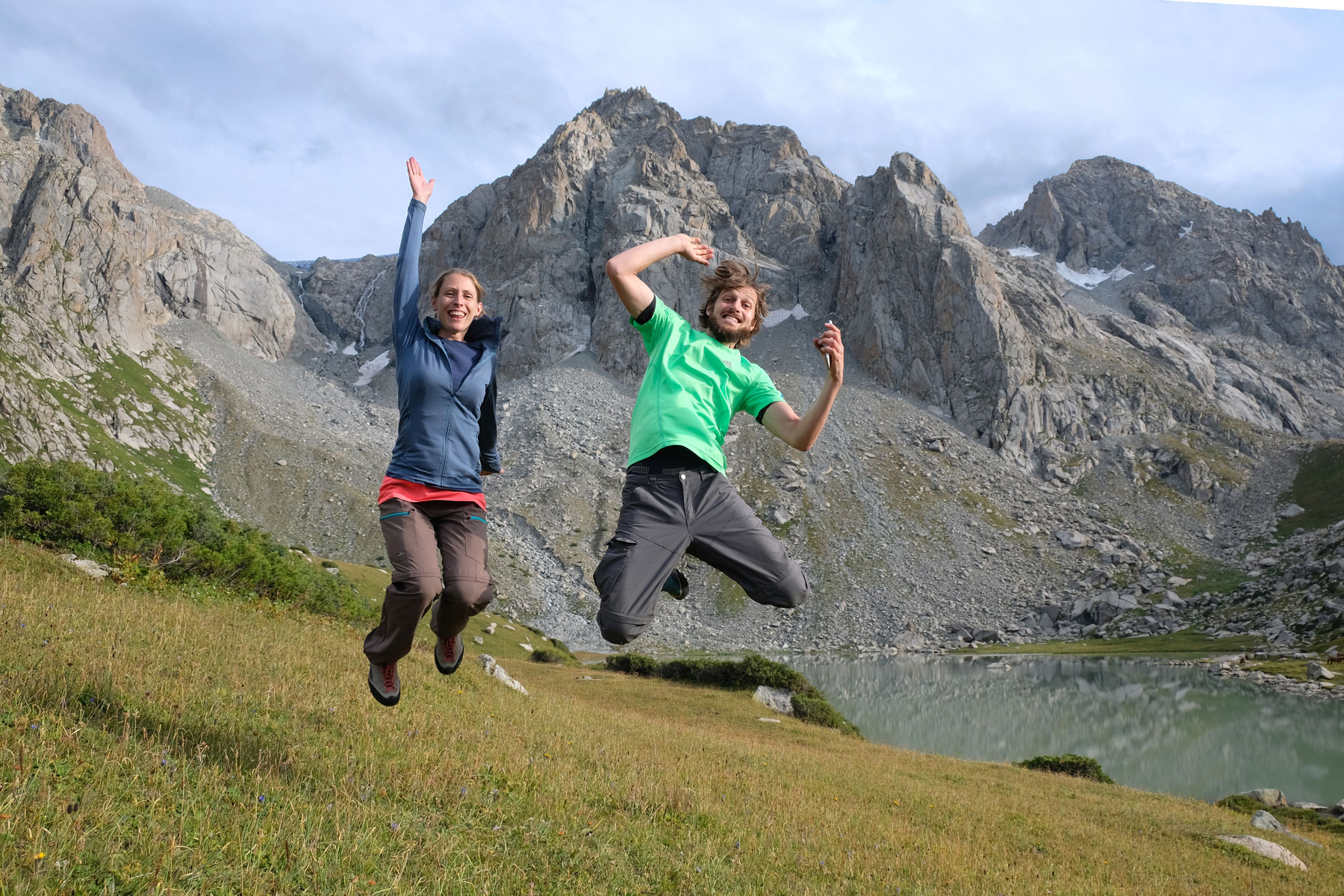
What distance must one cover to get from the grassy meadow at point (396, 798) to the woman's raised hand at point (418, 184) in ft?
17.6

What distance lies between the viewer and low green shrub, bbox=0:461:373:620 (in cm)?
1709

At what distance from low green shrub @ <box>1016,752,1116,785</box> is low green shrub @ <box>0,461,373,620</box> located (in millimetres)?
24987

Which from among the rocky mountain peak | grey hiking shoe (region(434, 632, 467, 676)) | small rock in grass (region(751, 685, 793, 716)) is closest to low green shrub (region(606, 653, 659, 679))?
small rock in grass (region(751, 685, 793, 716))

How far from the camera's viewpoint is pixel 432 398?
6516 mm

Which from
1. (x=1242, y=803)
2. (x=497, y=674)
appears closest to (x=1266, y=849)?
(x=1242, y=803)

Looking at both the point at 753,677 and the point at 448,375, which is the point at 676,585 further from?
the point at 753,677

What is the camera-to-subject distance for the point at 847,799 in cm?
1173

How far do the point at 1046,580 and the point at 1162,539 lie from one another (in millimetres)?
25293

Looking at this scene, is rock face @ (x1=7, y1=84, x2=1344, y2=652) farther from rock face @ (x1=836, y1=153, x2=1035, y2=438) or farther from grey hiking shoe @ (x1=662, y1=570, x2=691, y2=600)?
grey hiking shoe @ (x1=662, y1=570, x2=691, y2=600)

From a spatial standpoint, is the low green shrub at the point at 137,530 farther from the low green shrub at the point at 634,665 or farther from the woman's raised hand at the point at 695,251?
the low green shrub at the point at 634,665

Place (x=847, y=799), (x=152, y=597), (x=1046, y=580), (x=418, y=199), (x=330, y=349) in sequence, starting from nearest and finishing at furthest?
1. (x=418, y=199)
2. (x=847, y=799)
3. (x=152, y=597)
4. (x=1046, y=580)
5. (x=330, y=349)

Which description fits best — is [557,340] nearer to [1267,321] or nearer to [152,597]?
[152,597]

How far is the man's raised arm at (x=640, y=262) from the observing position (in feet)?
20.4

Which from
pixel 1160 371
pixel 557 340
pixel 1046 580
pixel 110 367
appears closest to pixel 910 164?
pixel 1160 371
